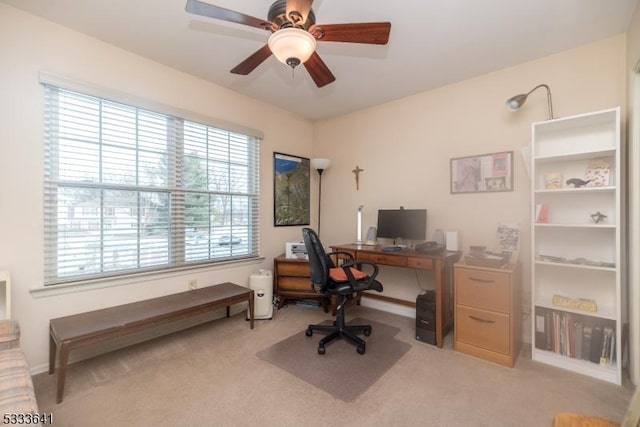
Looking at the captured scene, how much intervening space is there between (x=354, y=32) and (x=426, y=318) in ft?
7.65

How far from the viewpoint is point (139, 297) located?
8.39 ft

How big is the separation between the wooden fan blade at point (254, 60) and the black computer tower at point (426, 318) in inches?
92.6

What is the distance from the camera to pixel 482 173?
2820mm

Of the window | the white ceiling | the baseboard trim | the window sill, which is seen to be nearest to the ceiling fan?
the white ceiling

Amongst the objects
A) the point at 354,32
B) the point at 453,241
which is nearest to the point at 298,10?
the point at 354,32

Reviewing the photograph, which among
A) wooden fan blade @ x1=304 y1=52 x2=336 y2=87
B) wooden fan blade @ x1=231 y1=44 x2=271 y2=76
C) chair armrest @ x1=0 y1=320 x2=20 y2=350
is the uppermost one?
wooden fan blade @ x1=231 y1=44 x2=271 y2=76

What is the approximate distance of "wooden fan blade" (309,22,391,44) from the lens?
153 centimetres

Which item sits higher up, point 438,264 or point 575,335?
point 438,264

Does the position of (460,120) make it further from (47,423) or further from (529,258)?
(47,423)

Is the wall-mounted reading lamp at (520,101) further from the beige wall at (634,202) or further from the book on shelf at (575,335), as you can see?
the book on shelf at (575,335)

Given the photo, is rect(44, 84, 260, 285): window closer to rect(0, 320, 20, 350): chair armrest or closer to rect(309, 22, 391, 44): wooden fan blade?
rect(0, 320, 20, 350): chair armrest

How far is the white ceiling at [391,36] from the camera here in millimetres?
1920

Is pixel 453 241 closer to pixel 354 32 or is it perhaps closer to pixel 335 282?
pixel 335 282

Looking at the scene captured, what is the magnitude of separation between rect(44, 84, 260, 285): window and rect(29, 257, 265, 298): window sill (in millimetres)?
47
